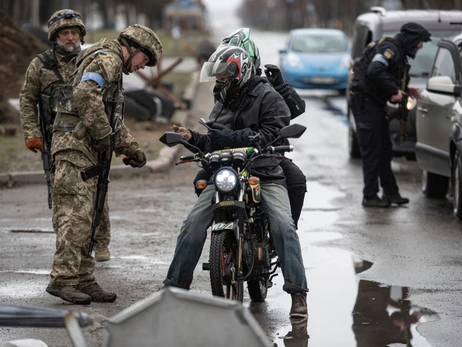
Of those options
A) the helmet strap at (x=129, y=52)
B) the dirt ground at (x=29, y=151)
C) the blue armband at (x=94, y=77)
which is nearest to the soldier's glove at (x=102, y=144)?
the blue armband at (x=94, y=77)

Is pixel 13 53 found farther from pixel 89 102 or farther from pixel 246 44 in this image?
pixel 89 102

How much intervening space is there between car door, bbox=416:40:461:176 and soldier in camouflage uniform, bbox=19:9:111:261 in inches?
167

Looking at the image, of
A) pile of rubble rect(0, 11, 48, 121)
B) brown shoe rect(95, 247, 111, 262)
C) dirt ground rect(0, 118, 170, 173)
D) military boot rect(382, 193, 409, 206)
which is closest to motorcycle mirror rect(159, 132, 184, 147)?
brown shoe rect(95, 247, 111, 262)

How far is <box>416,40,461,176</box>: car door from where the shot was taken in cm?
1128

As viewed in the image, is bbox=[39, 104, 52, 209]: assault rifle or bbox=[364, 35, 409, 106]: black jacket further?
bbox=[364, 35, 409, 106]: black jacket

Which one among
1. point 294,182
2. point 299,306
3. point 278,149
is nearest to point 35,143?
point 294,182

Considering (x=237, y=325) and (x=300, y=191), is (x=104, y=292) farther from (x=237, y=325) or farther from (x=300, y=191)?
(x=237, y=325)

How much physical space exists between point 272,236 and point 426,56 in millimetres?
8494

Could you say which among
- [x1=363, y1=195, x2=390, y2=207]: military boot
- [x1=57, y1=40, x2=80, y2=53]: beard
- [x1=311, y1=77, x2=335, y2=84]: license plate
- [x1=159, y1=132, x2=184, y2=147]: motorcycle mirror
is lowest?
[x1=311, y1=77, x2=335, y2=84]: license plate

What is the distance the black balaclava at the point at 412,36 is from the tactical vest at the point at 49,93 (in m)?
4.10

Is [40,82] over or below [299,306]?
over

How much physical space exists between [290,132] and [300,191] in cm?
69

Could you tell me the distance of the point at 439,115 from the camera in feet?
37.7

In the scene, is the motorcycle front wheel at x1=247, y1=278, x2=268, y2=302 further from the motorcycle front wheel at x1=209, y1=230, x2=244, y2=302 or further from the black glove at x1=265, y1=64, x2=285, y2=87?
the black glove at x1=265, y1=64, x2=285, y2=87
